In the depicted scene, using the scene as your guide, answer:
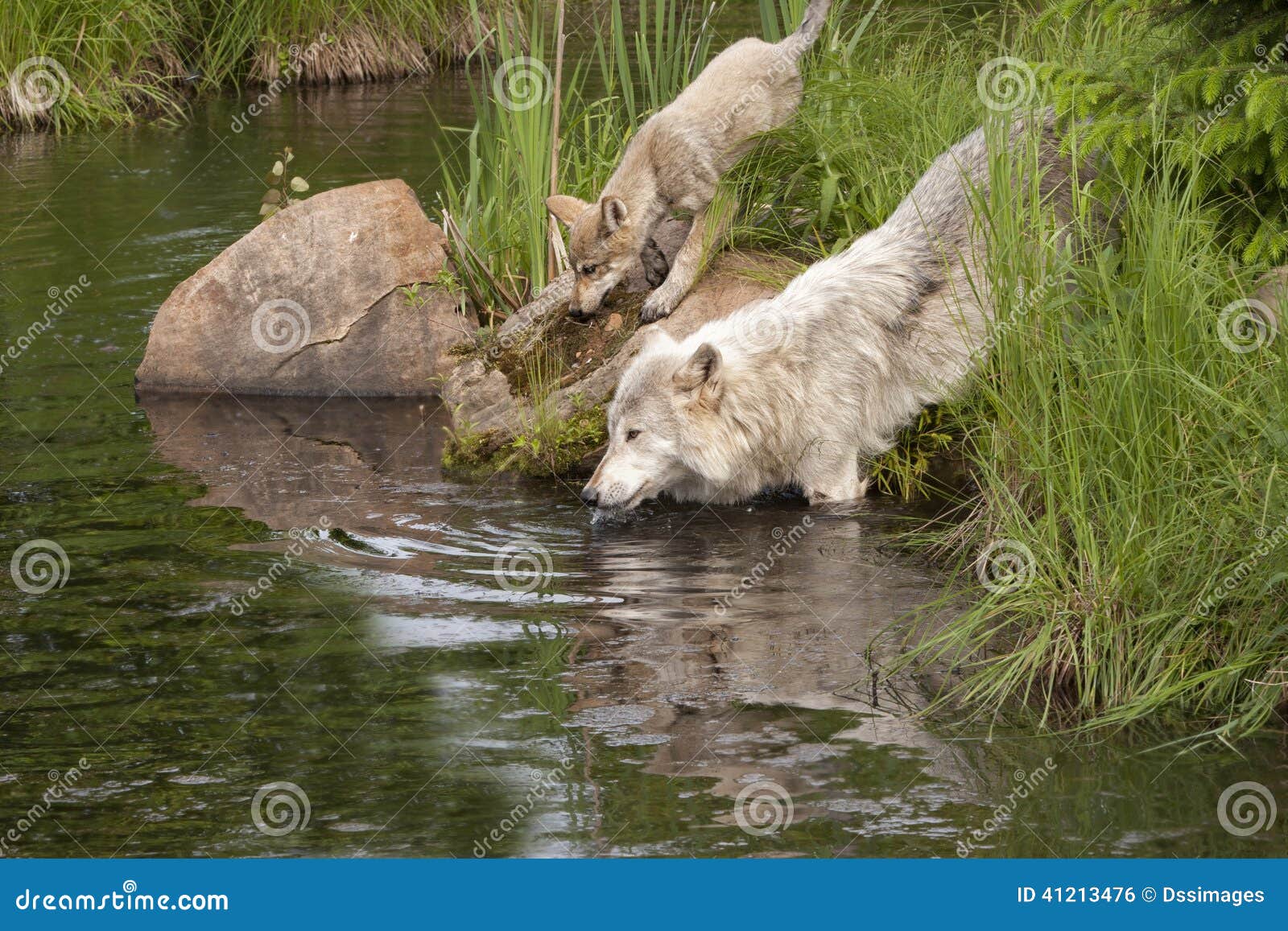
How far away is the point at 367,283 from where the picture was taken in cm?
957

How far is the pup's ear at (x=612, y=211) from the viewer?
27.1 feet

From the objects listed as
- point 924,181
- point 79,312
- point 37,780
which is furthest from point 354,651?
point 79,312

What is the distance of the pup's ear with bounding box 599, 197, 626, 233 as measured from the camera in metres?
8.27

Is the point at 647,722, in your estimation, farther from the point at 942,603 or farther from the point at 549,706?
the point at 942,603

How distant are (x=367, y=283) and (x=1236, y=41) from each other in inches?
226

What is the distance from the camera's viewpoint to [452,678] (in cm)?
531
